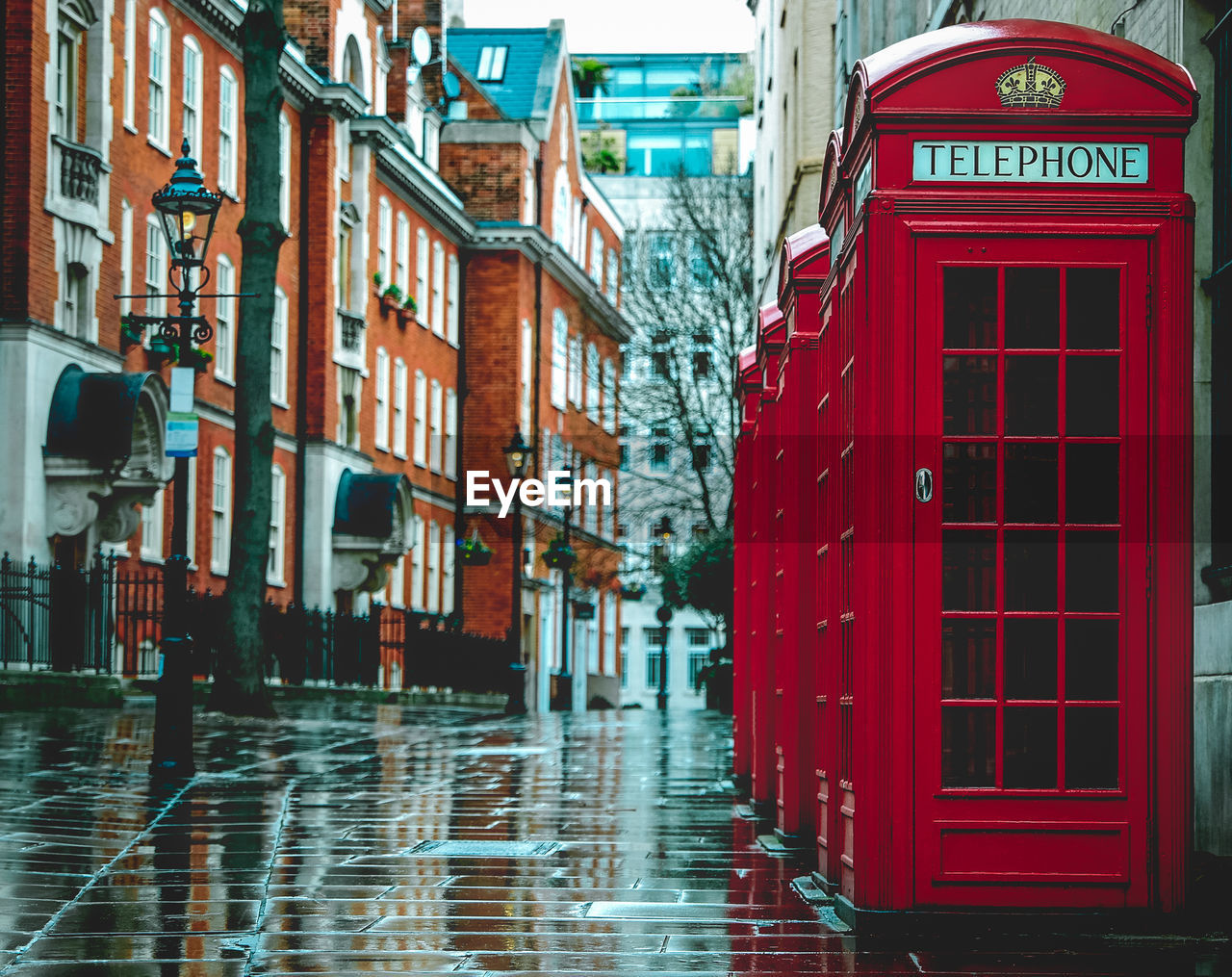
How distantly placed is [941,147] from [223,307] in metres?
31.0

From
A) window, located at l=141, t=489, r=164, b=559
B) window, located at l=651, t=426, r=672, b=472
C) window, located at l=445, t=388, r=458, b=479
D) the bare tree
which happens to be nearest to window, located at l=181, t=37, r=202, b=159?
window, located at l=141, t=489, r=164, b=559

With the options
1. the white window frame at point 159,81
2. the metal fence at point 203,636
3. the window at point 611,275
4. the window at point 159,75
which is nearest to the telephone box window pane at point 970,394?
the metal fence at point 203,636

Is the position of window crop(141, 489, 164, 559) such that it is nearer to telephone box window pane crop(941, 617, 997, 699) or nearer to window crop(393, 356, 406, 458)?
window crop(393, 356, 406, 458)

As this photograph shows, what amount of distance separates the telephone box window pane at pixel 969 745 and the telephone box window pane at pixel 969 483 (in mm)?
686

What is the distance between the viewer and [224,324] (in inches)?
1448

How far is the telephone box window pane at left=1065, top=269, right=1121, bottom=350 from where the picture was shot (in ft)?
23.4

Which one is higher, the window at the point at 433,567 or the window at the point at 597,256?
the window at the point at 597,256

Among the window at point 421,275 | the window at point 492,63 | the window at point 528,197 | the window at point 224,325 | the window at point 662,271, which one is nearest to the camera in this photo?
the window at point 224,325

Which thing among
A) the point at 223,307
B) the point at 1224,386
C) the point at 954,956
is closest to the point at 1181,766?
the point at 954,956

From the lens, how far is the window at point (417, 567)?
51.8 meters

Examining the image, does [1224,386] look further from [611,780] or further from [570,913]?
[611,780]

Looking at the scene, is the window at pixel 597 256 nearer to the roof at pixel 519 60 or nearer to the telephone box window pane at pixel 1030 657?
the roof at pixel 519 60

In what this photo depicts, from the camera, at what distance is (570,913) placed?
780 cm

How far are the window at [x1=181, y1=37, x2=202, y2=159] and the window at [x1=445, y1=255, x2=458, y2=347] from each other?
790 inches
